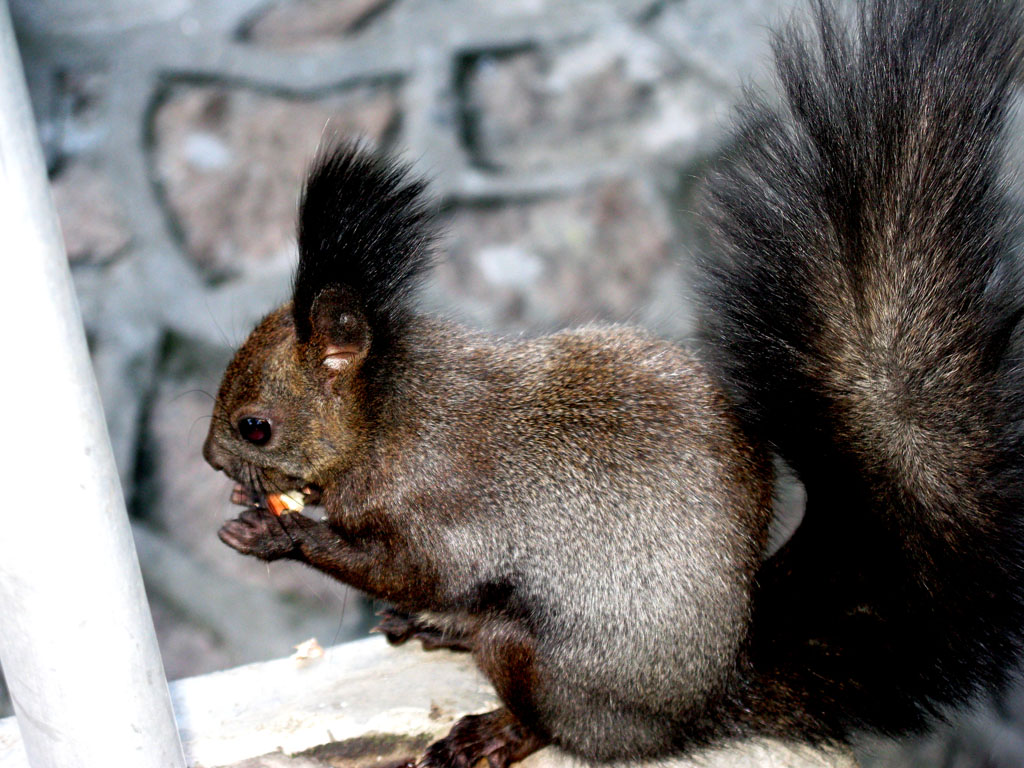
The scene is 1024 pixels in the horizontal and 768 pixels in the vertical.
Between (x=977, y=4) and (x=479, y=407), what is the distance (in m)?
0.93

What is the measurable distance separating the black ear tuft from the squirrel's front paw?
1.24ft

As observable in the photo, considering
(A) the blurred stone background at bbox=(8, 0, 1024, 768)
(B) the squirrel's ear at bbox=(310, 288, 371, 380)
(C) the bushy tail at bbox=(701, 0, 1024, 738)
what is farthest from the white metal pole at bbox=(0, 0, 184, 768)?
(A) the blurred stone background at bbox=(8, 0, 1024, 768)

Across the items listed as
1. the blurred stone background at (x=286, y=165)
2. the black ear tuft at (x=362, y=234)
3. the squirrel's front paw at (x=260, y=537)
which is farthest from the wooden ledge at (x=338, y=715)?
the blurred stone background at (x=286, y=165)

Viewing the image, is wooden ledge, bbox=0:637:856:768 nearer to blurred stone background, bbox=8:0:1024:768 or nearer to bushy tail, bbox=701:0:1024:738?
bushy tail, bbox=701:0:1024:738

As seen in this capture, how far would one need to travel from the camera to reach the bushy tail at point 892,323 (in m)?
1.33

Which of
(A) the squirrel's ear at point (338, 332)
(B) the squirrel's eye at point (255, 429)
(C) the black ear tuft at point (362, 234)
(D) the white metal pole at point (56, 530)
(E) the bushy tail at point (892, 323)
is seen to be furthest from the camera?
(B) the squirrel's eye at point (255, 429)

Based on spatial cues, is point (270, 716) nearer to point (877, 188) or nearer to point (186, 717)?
point (186, 717)

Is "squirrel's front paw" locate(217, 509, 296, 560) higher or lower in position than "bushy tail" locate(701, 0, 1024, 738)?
lower

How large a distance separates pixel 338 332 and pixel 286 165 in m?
1.83

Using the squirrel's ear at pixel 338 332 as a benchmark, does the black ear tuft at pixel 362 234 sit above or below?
above

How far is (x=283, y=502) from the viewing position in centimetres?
199

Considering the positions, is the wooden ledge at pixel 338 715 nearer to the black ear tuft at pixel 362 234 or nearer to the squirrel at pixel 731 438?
the squirrel at pixel 731 438

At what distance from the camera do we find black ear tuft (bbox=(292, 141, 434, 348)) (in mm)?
1591

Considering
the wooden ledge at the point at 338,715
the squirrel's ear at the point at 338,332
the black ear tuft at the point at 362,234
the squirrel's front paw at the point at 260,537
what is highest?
the black ear tuft at the point at 362,234
